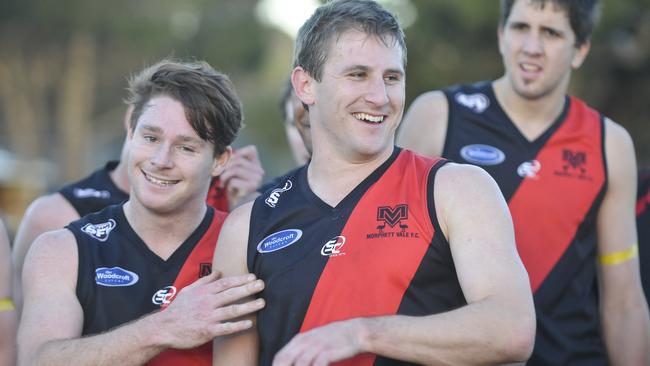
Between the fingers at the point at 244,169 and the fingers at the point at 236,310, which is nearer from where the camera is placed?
the fingers at the point at 236,310

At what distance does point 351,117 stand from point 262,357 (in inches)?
40.1

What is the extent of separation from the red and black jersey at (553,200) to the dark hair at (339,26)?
1.49 m

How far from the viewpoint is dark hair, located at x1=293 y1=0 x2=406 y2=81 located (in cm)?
362

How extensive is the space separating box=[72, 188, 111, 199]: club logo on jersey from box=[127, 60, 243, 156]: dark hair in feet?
3.28

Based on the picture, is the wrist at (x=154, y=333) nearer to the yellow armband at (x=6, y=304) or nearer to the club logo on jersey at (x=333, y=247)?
the club logo on jersey at (x=333, y=247)

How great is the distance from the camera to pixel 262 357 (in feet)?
12.0

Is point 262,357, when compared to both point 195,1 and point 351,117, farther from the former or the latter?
point 195,1

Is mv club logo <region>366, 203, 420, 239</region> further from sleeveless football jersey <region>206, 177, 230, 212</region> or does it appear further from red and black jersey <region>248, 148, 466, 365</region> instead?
sleeveless football jersey <region>206, 177, 230, 212</region>

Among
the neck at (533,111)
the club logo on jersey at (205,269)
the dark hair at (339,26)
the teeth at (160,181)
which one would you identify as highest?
the dark hair at (339,26)

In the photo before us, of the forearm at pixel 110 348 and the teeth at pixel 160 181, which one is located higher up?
the teeth at pixel 160 181

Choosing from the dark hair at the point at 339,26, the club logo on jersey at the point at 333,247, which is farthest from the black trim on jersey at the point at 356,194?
the dark hair at the point at 339,26

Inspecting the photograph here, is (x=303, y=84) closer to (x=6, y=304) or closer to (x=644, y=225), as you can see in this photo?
(x=6, y=304)

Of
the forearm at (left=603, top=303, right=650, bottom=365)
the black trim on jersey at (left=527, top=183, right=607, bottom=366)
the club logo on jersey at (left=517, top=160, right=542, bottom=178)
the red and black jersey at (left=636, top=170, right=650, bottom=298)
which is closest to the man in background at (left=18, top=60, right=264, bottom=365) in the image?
the club logo on jersey at (left=517, top=160, right=542, bottom=178)

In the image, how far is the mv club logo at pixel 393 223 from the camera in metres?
3.41
